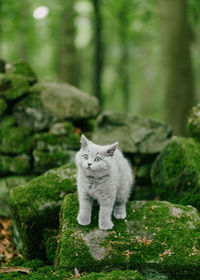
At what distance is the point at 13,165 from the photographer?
651cm

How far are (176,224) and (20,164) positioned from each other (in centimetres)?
383

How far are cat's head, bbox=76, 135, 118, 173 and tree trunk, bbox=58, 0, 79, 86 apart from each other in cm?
882

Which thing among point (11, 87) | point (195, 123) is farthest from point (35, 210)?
point (195, 123)

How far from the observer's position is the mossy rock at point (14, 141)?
260 inches

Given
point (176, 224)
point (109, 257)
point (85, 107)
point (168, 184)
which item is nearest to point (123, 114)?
point (85, 107)

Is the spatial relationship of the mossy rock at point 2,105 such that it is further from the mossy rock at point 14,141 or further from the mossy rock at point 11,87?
the mossy rock at point 14,141

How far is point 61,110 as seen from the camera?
22.4 ft

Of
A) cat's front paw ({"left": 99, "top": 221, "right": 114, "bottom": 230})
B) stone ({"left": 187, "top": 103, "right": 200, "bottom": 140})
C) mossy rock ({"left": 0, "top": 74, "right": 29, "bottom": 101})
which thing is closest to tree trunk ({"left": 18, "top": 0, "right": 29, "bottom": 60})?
mossy rock ({"left": 0, "top": 74, "right": 29, "bottom": 101})

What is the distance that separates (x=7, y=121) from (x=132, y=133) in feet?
9.54

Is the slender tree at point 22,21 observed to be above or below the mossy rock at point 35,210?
above

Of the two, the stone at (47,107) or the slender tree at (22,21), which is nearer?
the stone at (47,107)

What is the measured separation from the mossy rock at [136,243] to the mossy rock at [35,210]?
62cm

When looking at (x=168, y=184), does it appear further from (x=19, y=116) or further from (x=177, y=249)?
(x=19, y=116)

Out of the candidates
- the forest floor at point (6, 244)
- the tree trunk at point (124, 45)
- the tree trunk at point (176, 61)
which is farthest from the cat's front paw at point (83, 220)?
the tree trunk at point (124, 45)
